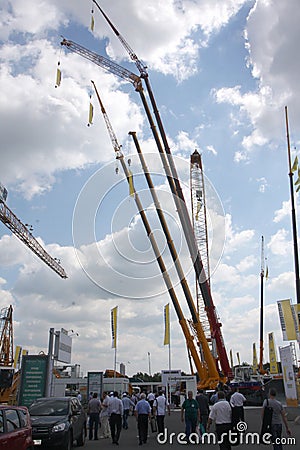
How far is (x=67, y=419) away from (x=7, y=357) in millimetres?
52930

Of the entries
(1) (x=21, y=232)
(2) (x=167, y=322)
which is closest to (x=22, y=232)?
(1) (x=21, y=232)

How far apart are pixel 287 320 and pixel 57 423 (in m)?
19.6

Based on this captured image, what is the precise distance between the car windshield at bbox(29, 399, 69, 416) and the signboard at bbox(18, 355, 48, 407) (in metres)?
6.57

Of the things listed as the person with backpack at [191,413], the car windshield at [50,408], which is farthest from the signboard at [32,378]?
the person with backpack at [191,413]

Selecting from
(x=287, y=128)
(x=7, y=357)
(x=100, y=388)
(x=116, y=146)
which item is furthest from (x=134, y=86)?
(x=7, y=357)

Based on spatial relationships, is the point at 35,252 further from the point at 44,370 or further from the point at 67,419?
the point at 67,419

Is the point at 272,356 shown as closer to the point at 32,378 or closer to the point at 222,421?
the point at 32,378

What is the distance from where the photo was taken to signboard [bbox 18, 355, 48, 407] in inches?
832

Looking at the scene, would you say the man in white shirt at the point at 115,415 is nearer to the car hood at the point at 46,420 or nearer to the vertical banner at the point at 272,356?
the car hood at the point at 46,420

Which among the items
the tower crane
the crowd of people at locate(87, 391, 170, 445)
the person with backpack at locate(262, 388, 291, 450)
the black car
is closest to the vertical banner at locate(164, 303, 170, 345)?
the tower crane

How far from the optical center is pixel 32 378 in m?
21.3

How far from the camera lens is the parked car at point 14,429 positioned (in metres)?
8.61

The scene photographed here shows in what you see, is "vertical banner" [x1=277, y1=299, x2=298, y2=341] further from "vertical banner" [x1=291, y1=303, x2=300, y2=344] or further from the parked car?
the parked car

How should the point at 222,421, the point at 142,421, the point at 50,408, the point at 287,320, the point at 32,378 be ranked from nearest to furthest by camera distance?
the point at 222,421 → the point at 50,408 → the point at 142,421 → the point at 32,378 → the point at 287,320
